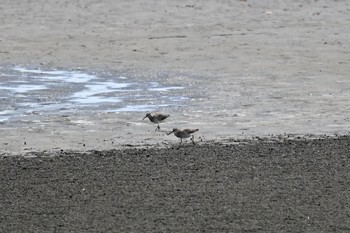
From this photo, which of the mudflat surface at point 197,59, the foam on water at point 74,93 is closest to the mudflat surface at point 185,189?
the mudflat surface at point 197,59

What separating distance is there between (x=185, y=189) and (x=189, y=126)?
146 inches

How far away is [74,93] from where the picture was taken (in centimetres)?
1744

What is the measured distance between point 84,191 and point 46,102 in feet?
19.1

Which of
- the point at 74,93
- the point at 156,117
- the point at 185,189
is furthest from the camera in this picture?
the point at 74,93

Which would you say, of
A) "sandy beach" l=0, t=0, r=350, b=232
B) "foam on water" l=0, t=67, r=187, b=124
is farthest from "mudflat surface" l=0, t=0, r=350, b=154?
"foam on water" l=0, t=67, r=187, b=124

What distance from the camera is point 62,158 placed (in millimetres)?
12562

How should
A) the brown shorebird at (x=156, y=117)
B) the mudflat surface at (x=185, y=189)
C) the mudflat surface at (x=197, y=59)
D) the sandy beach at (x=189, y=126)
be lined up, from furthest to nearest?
the mudflat surface at (x=197, y=59), the brown shorebird at (x=156, y=117), the sandy beach at (x=189, y=126), the mudflat surface at (x=185, y=189)

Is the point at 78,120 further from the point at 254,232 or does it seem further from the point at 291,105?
the point at 254,232

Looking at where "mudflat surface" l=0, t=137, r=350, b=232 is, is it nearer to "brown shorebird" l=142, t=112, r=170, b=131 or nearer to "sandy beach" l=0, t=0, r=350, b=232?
"sandy beach" l=0, t=0, r=350, b=232

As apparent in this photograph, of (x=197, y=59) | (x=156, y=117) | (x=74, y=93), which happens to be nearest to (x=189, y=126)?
(x=156, y=117)

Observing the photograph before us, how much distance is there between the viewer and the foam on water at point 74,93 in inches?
635

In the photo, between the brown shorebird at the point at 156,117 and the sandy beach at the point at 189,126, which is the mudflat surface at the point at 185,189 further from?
the brown shorebird at the point at 156,117

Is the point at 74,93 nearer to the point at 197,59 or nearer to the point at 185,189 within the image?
the point at 197,59

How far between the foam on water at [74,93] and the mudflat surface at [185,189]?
10.5 feet
